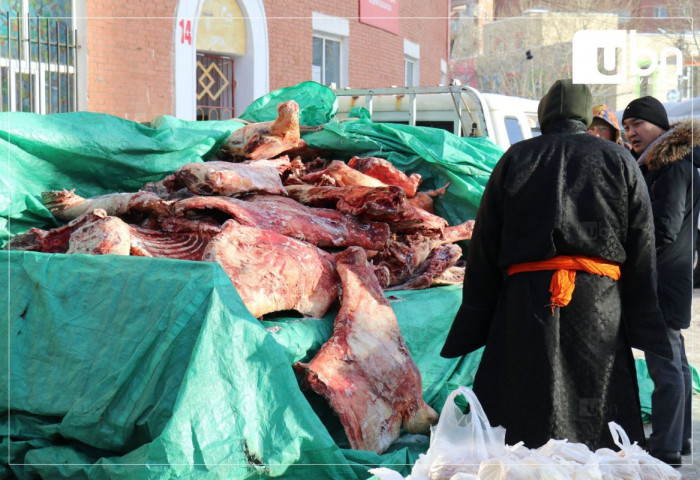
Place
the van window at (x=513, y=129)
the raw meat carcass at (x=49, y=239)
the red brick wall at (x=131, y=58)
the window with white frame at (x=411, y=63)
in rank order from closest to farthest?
the raw meat carcass at (x=49, y=239) → the van window at (x=513, y=129) → the red brick wall at (x=131, y=58) → the window with white frame at (x=411, y=63)

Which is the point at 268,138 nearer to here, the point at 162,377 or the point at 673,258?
the point at 162,377

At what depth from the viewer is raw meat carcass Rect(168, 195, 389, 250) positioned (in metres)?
4.16

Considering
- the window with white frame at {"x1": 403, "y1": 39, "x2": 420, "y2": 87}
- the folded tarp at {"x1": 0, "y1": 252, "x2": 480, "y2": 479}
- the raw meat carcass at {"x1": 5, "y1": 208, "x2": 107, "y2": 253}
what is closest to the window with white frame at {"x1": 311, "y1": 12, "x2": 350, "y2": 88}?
the window with white frame at {"x1": 403, "y1": 39, "x2": 420, "y2": 87}

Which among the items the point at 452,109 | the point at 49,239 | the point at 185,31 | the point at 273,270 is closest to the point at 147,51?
the point at 185,31

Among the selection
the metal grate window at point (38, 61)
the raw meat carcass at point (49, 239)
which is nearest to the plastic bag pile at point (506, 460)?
the raw meat carcass at point (49, 239)

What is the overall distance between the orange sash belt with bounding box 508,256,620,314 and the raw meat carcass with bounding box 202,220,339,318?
125cm

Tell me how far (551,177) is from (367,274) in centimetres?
136

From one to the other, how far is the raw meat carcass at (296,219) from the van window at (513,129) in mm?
3012

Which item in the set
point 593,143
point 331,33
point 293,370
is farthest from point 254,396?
point 331,33

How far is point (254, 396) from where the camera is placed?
3.13 meters

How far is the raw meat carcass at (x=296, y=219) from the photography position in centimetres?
416

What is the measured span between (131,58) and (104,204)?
602 cm

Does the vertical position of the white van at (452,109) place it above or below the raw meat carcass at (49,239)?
above

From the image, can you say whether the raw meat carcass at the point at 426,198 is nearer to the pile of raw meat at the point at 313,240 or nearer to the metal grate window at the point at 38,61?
the pile of raw meat at the point at 313,240
